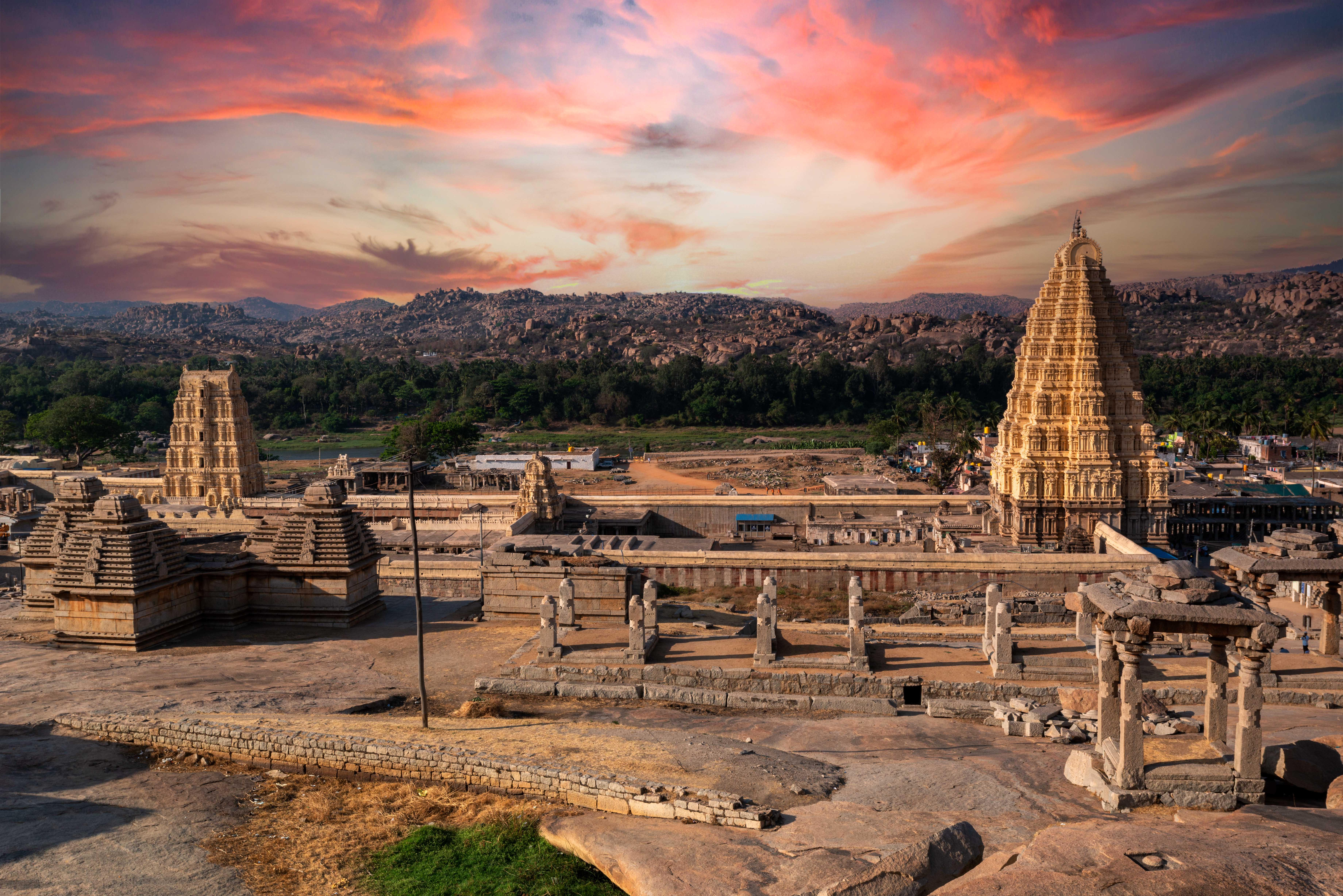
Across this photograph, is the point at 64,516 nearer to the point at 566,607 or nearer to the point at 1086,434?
the point at 566,607

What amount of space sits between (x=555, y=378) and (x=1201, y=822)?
367 feet

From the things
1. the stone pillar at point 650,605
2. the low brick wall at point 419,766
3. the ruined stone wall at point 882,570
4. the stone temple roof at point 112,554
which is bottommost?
the ruined stone wall at point 882,570

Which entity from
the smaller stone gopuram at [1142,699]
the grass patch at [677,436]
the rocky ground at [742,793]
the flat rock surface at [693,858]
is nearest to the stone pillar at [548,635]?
the rocky ground at [742,793]

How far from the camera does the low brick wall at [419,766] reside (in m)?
11.8

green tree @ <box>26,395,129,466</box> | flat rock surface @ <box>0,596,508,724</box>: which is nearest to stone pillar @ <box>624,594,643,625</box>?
flat rock surface @ <box>0,596,508,724</box>

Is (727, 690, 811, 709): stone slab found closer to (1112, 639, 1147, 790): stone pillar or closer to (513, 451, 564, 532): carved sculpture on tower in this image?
(1112, 639, 1147, 790): stone pillar

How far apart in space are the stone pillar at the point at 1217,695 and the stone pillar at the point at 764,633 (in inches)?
325

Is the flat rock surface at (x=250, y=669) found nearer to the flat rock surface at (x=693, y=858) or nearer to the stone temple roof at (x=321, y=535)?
the stone temple roof at (x=321, y=535)

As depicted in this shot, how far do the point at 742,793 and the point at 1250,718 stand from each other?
23.8 ft

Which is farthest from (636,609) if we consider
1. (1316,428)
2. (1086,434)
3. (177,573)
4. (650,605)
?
(1316,428)

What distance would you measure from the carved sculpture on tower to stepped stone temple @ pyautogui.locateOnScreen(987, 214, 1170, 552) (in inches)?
845

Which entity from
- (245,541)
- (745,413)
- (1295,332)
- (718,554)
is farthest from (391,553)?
(1295,332)

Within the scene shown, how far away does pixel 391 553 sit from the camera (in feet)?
112

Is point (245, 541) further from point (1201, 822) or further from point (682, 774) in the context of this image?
point (1201, 822)
